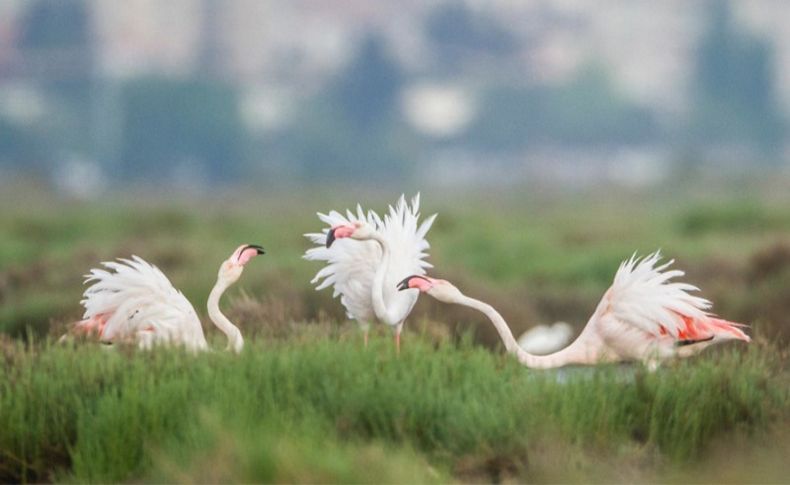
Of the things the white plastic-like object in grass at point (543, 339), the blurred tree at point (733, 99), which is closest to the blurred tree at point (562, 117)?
the blurred tree at point (733, 99)

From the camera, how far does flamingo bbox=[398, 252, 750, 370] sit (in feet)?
22.6

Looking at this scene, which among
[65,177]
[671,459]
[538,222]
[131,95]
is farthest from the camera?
[131,95]

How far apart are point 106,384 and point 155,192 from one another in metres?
54.8

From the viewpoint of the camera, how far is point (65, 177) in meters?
58.1

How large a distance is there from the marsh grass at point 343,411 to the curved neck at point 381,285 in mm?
215

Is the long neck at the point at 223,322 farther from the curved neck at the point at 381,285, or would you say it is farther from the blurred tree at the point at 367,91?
the blurred tree at the point at 367,91

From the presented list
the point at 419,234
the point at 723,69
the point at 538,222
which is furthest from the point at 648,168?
the point at 419,234

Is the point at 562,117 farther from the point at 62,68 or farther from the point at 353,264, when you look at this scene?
the point at 353,264

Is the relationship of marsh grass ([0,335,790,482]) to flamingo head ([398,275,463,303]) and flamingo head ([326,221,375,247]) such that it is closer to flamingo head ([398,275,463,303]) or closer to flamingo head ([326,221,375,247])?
flamingo head ([398,275,463,303])

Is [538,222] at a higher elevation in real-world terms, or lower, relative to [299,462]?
higher

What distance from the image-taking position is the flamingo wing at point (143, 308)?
6.94 metres

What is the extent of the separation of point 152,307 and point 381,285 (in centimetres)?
111

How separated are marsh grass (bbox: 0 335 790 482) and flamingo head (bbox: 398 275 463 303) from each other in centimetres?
31

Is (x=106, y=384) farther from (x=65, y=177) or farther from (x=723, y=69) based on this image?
(x=723, y=69)
